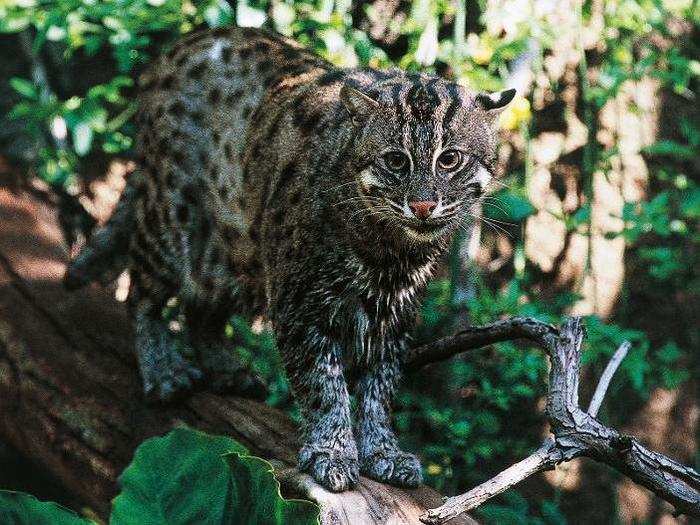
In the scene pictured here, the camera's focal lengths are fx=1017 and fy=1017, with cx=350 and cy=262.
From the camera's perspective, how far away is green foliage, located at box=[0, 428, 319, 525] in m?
3.00

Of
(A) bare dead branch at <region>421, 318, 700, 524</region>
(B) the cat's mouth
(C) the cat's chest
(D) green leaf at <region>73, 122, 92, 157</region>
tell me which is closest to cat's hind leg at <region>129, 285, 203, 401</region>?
(D) green leaf at <region>73, 122, 92, 157</region>

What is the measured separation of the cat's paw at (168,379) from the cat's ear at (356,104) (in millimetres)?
1559

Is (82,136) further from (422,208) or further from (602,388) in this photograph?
(602,388)

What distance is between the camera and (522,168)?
6672mm

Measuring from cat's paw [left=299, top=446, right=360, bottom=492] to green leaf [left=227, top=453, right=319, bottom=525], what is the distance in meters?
0.61

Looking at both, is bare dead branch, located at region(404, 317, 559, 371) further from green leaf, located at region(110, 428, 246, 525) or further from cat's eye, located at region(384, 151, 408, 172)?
green leaf, located at region(110, 428, 246, 525)

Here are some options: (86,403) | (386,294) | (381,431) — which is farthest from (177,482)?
(86,403)

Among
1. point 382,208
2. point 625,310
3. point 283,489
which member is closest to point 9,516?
point 283,489

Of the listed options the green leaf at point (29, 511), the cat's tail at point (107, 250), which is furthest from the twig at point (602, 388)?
the cat's tail at point (107, 250)

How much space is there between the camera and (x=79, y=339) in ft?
16.7

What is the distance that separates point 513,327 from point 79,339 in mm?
2327

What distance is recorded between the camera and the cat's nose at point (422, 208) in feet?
11.9

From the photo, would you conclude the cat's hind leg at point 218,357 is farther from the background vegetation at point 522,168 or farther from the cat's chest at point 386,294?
the cat's chest at point 386,294

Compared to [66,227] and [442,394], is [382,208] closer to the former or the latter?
[442,394]
